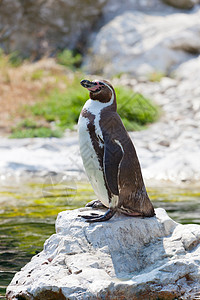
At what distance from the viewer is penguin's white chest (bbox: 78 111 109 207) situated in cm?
401

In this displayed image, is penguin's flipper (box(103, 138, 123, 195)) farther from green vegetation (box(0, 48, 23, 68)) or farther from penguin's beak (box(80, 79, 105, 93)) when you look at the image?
green vegetation (box(0, 48, 23, 68))

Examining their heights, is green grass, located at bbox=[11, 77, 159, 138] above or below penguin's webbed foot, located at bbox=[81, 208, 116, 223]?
below

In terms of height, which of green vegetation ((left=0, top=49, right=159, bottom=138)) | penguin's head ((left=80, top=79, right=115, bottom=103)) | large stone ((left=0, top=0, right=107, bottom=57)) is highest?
penguin's head ((left=80, top=79, right=115, bottom=103))

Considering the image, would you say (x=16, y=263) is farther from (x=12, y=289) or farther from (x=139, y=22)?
(x=139, y=22)

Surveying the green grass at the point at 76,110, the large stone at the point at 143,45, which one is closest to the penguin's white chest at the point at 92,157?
the green grass at the point at 76,110

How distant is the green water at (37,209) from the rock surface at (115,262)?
579 millimetres

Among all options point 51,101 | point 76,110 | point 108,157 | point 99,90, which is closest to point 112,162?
point 108,157

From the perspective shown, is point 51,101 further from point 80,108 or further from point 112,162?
point 112,162

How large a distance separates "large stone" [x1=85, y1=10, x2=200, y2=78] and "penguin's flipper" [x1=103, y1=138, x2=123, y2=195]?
12784 mm

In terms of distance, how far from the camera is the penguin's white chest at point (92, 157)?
4008mm

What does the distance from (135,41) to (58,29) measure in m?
3.20

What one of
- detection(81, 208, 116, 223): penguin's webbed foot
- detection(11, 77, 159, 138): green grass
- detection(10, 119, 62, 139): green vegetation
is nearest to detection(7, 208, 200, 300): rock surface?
detection(81, 208, 116, 223): penguin's webbed foot

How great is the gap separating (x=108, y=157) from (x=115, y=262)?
2.61ft

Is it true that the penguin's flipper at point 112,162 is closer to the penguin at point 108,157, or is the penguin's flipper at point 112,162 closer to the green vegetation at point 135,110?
the penguin at point 108,157
